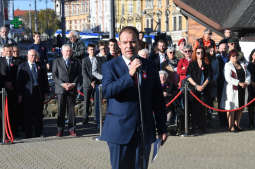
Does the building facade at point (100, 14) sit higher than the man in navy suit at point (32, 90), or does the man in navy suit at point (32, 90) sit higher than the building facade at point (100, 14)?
the building facade at point (100, 14)

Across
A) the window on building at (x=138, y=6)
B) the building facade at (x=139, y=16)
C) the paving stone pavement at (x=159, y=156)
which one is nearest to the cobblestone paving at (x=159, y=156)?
the paving stone pavement at (x=159, y=156)

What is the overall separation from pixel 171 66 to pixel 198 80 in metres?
1.01

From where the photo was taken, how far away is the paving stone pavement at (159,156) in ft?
30.4

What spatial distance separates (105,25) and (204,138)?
299ft

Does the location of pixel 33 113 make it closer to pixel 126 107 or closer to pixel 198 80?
pixel 198 80

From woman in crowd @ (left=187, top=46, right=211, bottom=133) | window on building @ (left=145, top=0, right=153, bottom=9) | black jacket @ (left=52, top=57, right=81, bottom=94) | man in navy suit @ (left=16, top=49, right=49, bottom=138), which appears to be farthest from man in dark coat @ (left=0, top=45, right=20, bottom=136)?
window on building @ (left=145, top=0, right=153, bottom=9)

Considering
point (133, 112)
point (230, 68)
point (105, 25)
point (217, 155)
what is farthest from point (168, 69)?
point (105, 25)

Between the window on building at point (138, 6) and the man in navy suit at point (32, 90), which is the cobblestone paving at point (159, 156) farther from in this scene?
the window on building at point (138, 6)

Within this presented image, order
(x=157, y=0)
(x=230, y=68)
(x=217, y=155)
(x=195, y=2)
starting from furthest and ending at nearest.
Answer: (x=157, y=0), (x=195, y=2), (x=230, y=68), (x=217, y=155)

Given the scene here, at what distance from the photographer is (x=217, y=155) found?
1001cm

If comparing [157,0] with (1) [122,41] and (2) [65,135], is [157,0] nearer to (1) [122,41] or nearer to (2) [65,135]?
(2) [65,135]

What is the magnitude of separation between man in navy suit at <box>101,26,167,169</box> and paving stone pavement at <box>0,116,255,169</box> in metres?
3.34

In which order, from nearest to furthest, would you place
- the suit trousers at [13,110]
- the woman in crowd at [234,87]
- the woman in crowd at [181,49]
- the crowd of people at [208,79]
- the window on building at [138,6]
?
1. the suit trousers at [13,110]
2. the crowd of people at [208,79]
3. the woman in crowd at [234,87]
4. the woman in crowd at [181,49]
5. the window on building at [138,6]

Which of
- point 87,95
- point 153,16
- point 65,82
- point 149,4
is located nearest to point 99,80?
point 87,95
